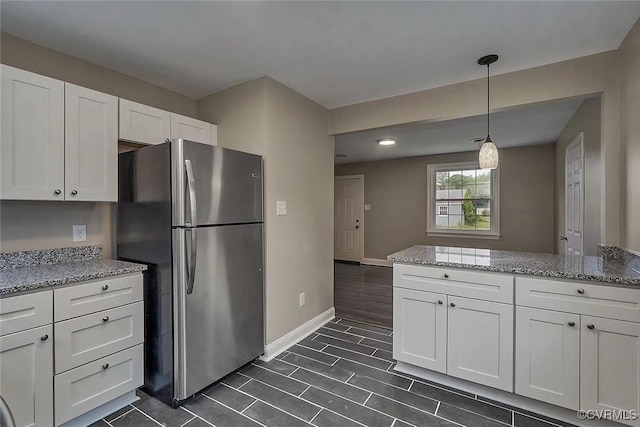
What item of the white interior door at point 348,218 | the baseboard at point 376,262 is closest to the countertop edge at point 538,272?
the baseboard at point 376,262

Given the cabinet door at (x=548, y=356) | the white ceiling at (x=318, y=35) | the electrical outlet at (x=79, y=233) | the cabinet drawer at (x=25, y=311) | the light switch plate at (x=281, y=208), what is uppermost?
the white ceiling at (x=318, y=35)

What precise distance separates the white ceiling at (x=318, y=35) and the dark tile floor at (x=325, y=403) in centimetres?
229

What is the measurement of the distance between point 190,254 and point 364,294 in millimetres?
2913

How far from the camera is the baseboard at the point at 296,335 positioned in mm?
2461

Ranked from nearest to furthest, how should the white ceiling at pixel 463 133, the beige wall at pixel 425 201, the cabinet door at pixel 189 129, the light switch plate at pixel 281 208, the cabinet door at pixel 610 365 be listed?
the cabinet door at pixel 610 365 → the cabinet door at pixel 189 129 → the light switch plate at pixel 281 208 → the white ceiling at pixel 463 133 → the beige wall at pixel 425 201

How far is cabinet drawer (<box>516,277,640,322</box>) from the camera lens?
1.55 meters

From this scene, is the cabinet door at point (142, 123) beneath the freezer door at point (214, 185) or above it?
above

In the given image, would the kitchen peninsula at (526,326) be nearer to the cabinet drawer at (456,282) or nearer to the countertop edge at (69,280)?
the cabinet drawer at (456,282)

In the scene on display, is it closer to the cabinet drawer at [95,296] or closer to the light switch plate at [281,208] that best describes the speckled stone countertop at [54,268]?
the cabinet drawer at [95,296]

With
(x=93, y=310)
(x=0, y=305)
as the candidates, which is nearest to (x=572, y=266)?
(x=93, y=310)

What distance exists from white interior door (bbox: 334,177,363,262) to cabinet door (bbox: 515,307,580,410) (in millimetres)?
4805

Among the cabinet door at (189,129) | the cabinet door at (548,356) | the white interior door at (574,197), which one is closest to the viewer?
the cabinet door at (548,356)

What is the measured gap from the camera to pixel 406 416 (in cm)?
175

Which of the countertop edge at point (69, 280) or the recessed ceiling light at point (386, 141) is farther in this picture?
the recessed ceiling light at point (386, 141)
